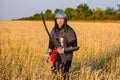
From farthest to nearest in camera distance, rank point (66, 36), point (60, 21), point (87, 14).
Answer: point (87, 14) → point (66, 36) → point (60, 21)

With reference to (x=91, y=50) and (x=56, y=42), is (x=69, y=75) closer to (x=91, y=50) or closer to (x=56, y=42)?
(x=56, y=42)

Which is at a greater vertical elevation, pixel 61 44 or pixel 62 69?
pixel 61 44

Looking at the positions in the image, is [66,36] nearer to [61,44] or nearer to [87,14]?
[61,44]

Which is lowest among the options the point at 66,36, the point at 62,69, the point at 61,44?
the point at 62,69

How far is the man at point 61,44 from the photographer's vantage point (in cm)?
595

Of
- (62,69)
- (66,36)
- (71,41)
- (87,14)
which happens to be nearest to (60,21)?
(66,36)

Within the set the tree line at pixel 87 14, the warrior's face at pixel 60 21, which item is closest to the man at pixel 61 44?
the warrior's face at pixel 60 21

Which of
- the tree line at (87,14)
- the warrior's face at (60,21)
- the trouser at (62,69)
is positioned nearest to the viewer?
the warrior's face at (60,21)

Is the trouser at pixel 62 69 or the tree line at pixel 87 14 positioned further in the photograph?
the tree line at pixel 87 14

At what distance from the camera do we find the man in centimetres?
595

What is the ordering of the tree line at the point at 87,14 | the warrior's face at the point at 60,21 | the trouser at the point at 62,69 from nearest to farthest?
the warrior's face at the point at 60,21, the trouser at the point at 62,69, the tree line at the point at 87,14

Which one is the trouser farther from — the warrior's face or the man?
the warrior's face

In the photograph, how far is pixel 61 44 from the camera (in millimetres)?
6047

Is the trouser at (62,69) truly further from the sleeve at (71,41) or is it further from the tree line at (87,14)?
the tree line at (87,14)
